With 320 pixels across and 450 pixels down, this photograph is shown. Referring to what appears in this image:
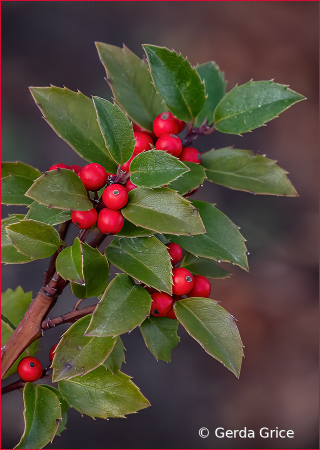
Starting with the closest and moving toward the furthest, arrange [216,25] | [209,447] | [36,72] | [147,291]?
[147,291], [209,447], [36,72], [216,25]

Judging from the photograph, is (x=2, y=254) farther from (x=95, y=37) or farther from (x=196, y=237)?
(x=95, y=37)

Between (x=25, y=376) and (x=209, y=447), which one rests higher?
(x=25, y=376)

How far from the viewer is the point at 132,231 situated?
1.71 ft

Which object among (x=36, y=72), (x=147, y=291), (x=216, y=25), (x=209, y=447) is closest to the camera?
(x=147, y=291)

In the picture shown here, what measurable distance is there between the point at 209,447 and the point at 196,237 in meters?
1.21

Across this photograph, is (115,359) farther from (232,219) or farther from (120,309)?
(232,219)

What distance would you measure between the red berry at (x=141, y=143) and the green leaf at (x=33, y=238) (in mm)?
157

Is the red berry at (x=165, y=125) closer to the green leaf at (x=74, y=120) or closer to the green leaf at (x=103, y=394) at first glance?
the green leaf at (x=74, y=120)

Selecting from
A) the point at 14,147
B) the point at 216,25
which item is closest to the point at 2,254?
the point at 14,147

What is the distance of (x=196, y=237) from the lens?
0.57 metres

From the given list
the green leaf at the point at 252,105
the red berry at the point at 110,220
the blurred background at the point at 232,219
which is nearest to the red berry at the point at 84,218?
the red berry at the point at 110,220

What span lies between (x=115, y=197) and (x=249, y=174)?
0.75 ft

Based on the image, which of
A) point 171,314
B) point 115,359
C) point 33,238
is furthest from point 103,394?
point 33,238

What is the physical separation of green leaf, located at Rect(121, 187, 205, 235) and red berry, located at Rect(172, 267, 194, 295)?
3.3 inches
